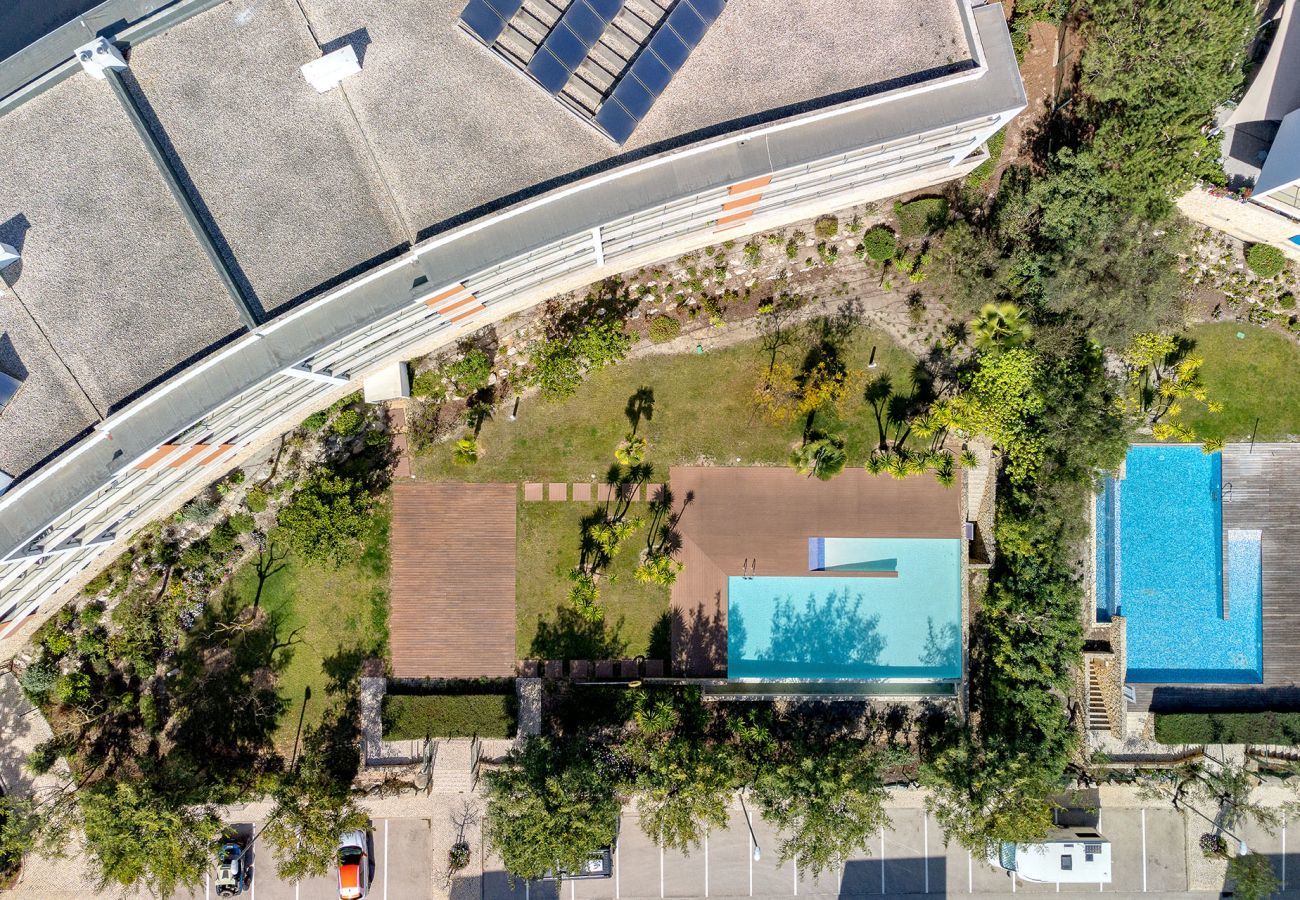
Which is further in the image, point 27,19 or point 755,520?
point 755,520

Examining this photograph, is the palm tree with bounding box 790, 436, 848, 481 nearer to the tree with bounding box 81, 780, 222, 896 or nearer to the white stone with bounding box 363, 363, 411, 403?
the white stone with bounding box 363, 363, 411, 403

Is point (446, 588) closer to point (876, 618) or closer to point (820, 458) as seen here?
point (820, 458)

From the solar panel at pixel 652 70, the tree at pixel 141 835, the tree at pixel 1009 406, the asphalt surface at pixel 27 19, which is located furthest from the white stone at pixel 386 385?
the tree at pixel 1009 406

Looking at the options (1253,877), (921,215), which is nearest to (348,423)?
(921,215)

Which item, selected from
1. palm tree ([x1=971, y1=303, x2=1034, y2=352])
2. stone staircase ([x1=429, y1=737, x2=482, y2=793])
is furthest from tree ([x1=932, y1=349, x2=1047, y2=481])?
stone staircase ([x1=429, y1=737, x2=482, y2=793])

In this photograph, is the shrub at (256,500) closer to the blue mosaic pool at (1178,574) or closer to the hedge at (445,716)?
the hedge at (445,716)

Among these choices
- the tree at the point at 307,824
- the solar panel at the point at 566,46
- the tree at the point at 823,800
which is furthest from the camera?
the tree at the point at 307,824
